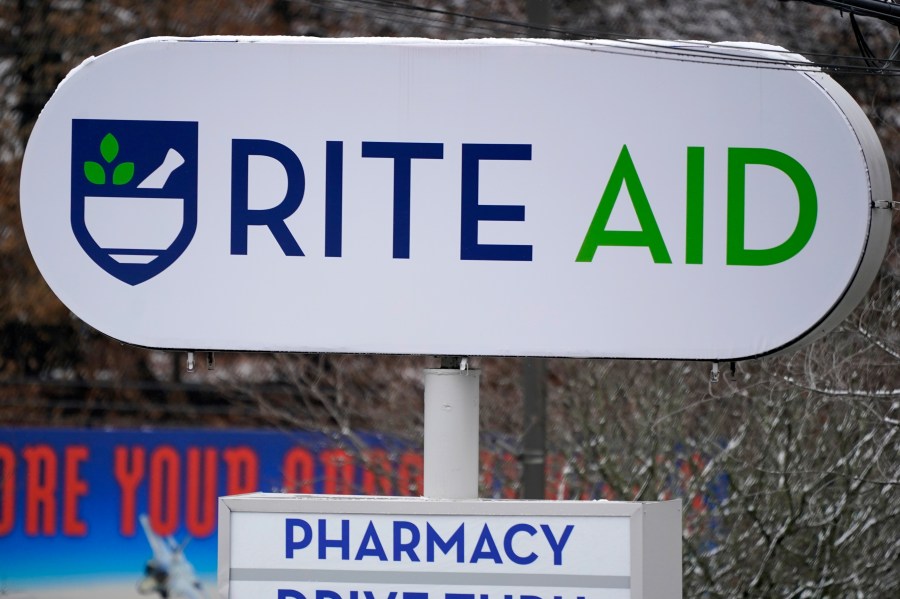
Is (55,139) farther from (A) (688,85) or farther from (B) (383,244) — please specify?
(A) (688,85)

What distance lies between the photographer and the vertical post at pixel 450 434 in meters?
5.36

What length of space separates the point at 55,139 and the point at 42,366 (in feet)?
49.8

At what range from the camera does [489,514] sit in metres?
5.08

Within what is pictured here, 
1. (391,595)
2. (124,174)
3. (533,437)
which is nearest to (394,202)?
(124,174)

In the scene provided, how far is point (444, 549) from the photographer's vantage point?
5109 millimetres

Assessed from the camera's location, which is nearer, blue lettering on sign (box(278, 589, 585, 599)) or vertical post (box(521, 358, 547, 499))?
blue lettering on sign (box(278, 589, 585, 599))

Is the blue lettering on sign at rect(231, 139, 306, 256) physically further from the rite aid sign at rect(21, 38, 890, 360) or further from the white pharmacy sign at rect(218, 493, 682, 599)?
the white pharmacy sign at rect(218, 493, 682, 599)

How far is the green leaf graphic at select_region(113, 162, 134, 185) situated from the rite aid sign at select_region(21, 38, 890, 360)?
22 mm

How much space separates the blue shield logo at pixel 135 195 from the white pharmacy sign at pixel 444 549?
1007 millimetres

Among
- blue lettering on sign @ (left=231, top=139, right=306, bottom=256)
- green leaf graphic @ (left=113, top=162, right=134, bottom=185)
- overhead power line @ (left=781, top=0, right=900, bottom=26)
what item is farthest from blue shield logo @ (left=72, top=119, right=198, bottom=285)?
overhead power line @ (left=781, top=0, right=900, bottom=26)

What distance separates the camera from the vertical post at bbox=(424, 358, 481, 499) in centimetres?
536

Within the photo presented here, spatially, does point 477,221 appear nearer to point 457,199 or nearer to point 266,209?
point 457,199

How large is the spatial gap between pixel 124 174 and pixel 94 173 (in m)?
0.12

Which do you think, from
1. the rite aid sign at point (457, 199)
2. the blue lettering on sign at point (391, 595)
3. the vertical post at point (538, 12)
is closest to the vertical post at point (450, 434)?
the rite aid sign at point (457, 199)
